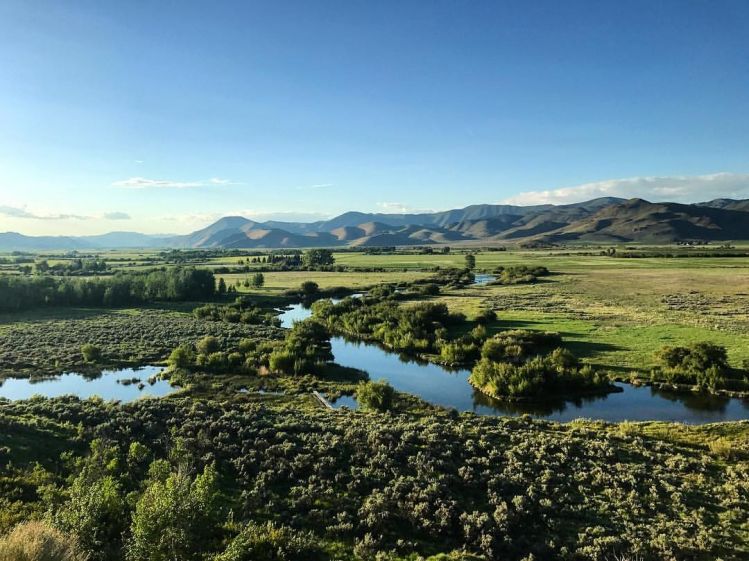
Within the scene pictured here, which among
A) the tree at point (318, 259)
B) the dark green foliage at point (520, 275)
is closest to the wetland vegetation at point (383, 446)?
the dark green foliage at point (520, 275)

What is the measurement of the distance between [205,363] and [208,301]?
5132cm

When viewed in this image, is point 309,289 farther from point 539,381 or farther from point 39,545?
point 39,545

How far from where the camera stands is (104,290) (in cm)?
8688

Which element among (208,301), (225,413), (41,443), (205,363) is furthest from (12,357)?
(208,301)

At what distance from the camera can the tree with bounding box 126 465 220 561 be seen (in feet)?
37.7

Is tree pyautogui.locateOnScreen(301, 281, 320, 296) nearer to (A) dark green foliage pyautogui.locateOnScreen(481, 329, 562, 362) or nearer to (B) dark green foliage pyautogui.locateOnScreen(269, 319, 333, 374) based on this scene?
(B) dark green foliage pyautogui.locateOnScreen(269, 319, 333, 374)

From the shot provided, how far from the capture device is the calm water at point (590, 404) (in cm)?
2906

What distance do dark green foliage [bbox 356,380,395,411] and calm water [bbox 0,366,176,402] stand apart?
15.4 meters

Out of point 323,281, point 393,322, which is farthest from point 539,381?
point 323,281

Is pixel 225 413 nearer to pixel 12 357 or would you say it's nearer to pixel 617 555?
pixel 617 555

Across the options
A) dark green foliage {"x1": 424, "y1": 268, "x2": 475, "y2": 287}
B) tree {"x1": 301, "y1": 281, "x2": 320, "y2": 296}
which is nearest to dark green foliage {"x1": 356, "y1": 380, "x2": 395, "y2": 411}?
tree {"x1": 301, "y1": 281, "x2": 320, "y2": 296}

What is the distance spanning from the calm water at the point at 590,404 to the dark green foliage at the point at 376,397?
198 centimetres

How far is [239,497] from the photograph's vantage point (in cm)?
1708

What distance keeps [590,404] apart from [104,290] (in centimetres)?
8575
